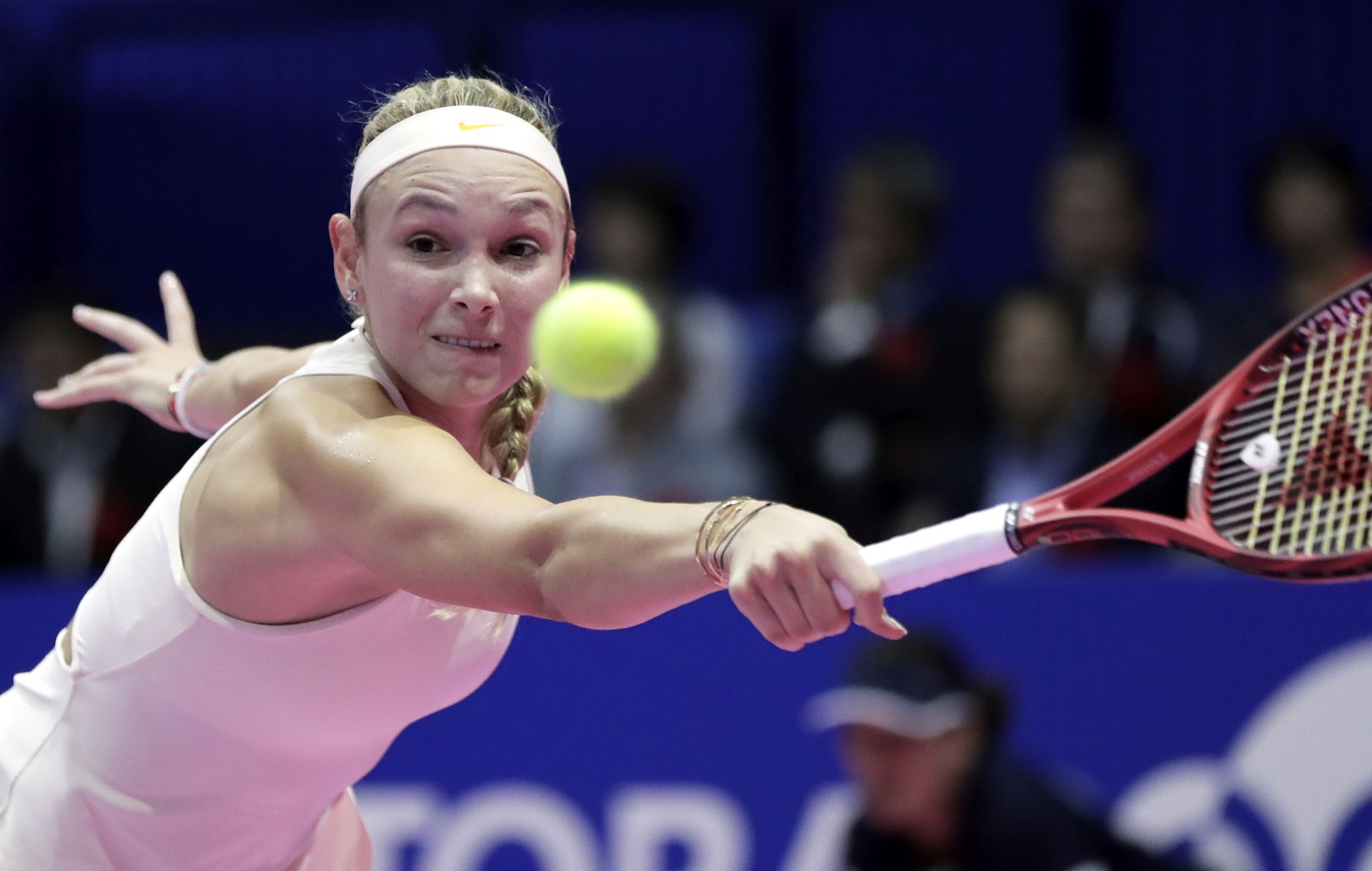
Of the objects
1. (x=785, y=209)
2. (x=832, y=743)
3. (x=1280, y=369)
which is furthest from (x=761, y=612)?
(x=785, y=209)

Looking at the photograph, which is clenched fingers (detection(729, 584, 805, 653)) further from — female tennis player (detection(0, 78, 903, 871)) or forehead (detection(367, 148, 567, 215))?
forehead (detection(367, 148, 567, 215))

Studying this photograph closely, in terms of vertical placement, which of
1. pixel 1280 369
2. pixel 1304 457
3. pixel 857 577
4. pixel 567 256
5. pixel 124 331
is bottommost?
pixel 857 577

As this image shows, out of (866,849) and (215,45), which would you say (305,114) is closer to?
(215,45)

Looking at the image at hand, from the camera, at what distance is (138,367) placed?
11.8 ft

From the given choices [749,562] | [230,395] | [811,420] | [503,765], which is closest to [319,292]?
[811,420]

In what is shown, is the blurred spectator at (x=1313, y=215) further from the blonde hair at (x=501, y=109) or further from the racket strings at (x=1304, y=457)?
the blonde hair at (x=501, y=109)

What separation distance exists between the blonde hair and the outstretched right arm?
0.54 meters

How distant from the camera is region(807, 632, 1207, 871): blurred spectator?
183 inches

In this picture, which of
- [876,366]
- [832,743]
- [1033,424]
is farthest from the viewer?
[876,366]

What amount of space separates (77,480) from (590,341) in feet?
14.4

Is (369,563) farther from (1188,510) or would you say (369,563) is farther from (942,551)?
(1188,510)

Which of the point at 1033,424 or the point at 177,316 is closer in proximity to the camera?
the point at 177,316

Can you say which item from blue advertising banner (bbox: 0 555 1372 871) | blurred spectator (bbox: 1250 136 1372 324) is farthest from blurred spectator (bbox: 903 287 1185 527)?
blurred spectator (bbox: 1250 136 1372 324)

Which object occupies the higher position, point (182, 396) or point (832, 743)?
point (182, 396)
